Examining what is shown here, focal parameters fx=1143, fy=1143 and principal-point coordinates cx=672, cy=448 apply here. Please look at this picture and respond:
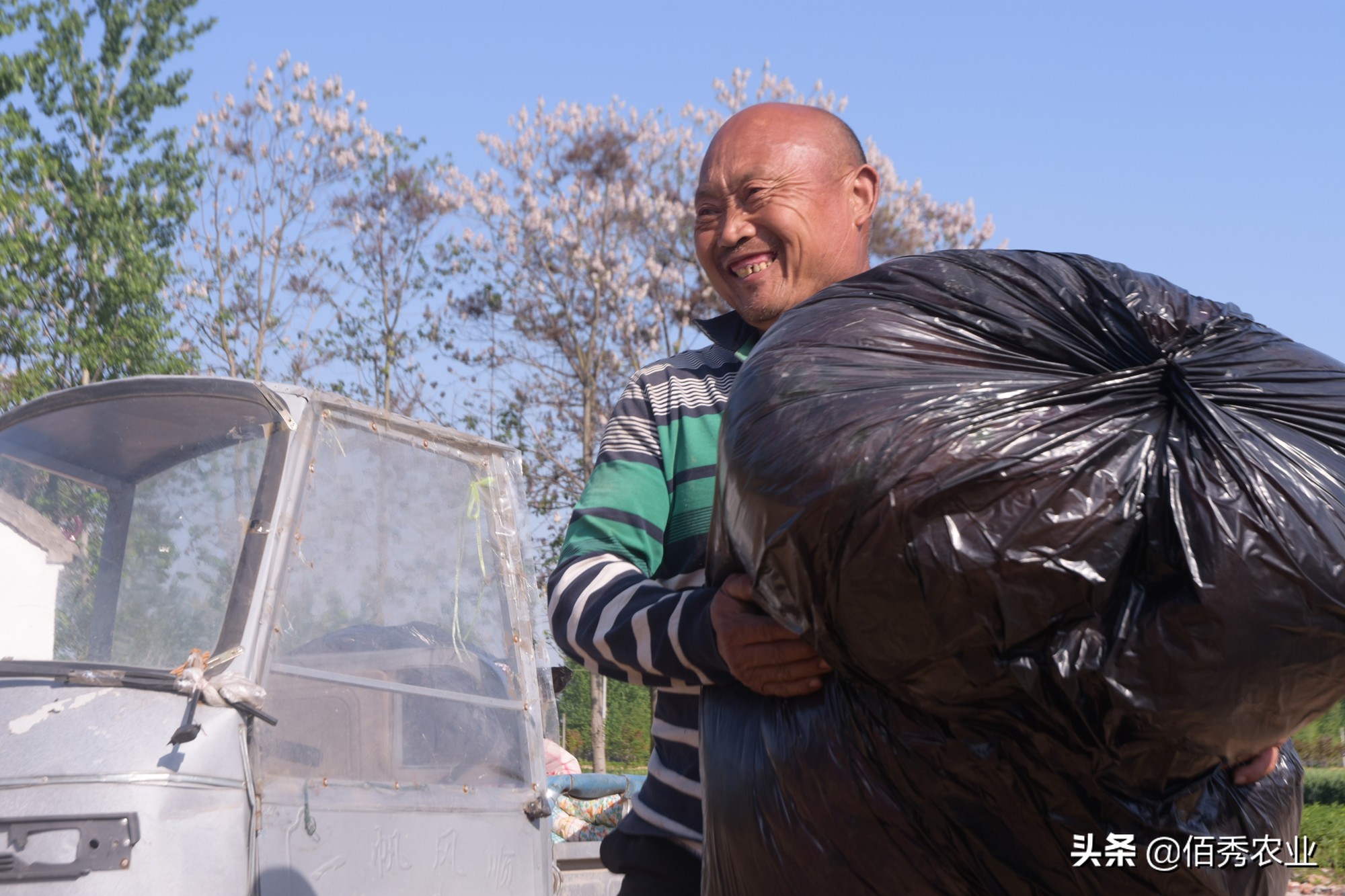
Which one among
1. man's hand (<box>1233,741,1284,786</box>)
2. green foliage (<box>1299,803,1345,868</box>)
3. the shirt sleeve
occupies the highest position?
the shirt sleeve

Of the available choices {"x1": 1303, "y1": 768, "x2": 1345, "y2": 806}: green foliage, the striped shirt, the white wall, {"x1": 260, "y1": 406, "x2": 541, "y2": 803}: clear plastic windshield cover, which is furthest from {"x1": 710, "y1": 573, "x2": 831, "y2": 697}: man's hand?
{"x1": 1303, "y1": 768, "x2": 1345, "y2": 806}: green foliage

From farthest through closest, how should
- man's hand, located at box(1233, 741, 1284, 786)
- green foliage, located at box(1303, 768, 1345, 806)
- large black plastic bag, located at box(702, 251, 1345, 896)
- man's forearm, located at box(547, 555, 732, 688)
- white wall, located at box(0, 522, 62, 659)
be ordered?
green foliage, located at box(1303, 768, 1345, 806) < white wall, located at box(0, 522, 62, 659) < man's forearm, located at box(547, 555, 732, 688) < man's hand, located at box(1233, 741, 1284, 786) < large black plastic bag, located at box(702, 251, 1345, 896)

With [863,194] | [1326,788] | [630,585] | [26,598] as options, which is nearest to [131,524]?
[26,598]

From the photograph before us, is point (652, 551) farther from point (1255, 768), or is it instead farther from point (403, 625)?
point (403, 625)

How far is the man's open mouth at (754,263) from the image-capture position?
1799 mm

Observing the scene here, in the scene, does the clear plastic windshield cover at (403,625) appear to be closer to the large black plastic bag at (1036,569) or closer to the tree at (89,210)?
the large black plastic bag at (1036,569)

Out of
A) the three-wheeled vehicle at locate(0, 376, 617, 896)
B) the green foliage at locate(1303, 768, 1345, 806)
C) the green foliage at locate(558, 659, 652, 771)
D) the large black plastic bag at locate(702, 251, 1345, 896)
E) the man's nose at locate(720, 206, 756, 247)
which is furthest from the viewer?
the green foliage at locate(558, 659, 652, 771)

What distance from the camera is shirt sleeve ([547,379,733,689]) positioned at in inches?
51.9

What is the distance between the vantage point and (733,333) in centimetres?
189

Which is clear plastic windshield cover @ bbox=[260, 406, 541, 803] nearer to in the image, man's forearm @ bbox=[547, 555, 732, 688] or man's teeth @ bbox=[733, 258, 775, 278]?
man's forearm @ bbox=[547, 555, 732, 688]

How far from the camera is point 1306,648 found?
909 millimetres

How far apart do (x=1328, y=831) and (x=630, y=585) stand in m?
8.38

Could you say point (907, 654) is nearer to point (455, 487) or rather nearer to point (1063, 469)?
point (1063, 469)

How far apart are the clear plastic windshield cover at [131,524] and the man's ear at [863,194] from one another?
5.16ft
